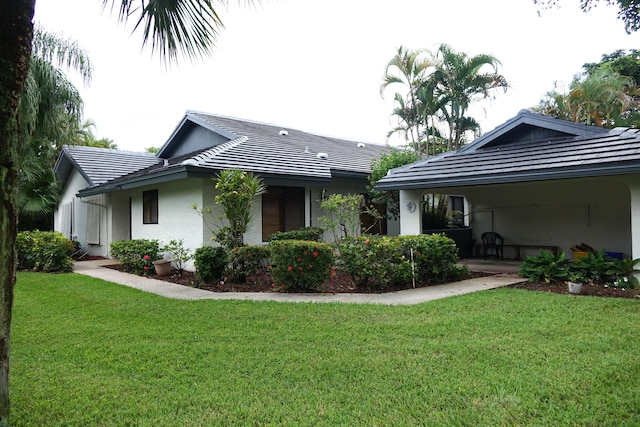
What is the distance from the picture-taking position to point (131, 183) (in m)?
12.4

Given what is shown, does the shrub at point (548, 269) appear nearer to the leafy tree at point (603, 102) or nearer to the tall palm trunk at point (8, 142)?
the tall palm trunk at point (8, 142)

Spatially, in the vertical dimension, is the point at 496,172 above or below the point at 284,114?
below

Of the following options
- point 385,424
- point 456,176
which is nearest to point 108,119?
point 456,176

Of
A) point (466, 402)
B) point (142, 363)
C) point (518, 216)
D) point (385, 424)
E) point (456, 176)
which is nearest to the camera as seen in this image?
point (385, 424)

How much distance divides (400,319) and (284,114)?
29576 mm

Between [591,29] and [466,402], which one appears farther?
[591,29]

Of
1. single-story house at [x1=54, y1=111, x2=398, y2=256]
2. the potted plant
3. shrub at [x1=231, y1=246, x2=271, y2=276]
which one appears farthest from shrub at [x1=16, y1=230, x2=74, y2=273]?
the potted plant

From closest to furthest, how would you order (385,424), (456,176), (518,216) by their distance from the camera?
(385,424), (456,176), (518,216)

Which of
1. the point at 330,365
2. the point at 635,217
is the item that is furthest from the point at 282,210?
the point at 635,217

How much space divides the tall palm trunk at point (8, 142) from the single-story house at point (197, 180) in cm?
714

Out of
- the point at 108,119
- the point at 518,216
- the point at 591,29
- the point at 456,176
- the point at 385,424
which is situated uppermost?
the point at 108,119

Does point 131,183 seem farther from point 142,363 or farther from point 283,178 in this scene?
point 142,363

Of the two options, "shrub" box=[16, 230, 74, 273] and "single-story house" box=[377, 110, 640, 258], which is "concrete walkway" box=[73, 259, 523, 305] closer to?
"single-story house" box=[377, 110, 640, 258]

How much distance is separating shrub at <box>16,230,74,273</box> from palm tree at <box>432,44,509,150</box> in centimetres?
1347
